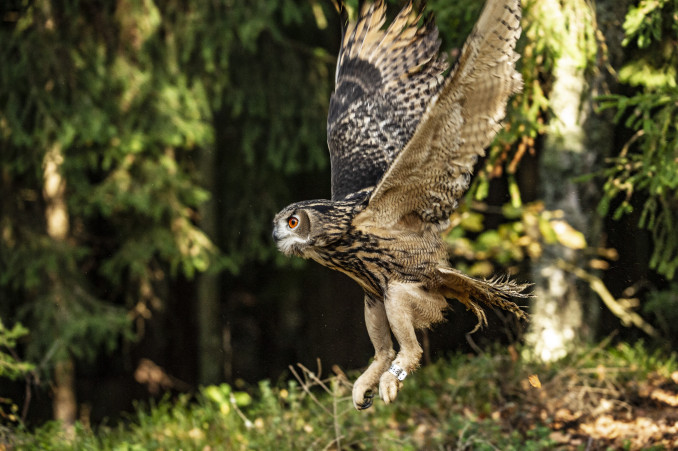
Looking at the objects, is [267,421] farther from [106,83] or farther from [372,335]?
[106,83]

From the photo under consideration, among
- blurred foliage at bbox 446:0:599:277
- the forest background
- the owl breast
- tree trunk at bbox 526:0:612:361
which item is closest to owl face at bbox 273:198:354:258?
the owl breast

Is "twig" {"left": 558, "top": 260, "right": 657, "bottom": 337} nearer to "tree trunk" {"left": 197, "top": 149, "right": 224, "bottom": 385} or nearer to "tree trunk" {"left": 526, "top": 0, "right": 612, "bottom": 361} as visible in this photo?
"tree trunk" {"left": 526, "top": 0, "right": 612, "bottom": 361}

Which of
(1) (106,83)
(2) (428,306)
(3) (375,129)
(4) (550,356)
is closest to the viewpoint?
(2) (428,306)

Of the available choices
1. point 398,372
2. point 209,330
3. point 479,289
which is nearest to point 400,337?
point 398,372

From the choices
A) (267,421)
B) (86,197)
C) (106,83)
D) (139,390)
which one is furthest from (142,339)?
(267,421)

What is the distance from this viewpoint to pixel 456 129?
306 centimetres

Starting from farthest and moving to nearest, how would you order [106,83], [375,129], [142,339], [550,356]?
1. [142,339]
2. [106,83]
3. [550,356]
4. [375,129]

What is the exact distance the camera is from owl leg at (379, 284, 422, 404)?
122 inches

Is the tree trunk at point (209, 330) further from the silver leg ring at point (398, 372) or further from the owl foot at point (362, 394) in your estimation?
the silver leg ring at point (398, 372)

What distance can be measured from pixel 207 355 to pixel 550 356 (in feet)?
14.3

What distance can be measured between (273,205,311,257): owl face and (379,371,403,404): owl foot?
643 millimetres

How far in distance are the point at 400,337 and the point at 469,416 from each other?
1878 millimetres

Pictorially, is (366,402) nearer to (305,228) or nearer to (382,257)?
(382,257)

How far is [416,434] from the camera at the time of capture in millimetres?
4750
